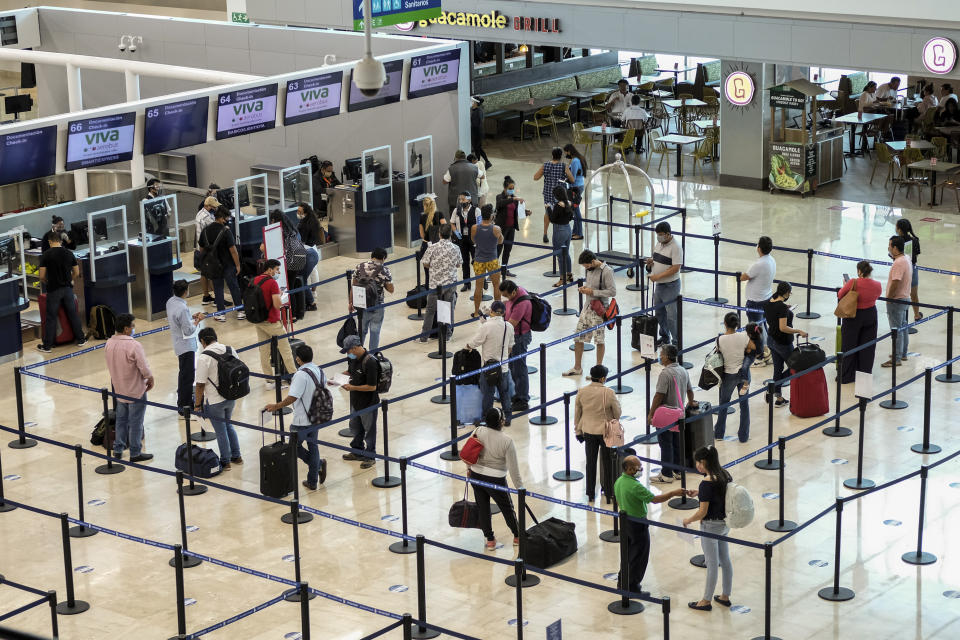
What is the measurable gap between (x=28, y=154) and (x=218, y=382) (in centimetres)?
579

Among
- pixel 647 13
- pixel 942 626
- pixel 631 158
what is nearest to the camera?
pixel 942 626

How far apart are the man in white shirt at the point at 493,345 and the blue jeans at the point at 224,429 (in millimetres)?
2281

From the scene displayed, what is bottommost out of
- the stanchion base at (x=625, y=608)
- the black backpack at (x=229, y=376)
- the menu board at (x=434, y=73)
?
the stanchion base at (x=625, y=608)

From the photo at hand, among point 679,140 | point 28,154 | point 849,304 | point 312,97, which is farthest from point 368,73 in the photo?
point 679,140

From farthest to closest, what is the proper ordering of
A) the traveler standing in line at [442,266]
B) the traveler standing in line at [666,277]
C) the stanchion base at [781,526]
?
the traveler standing in line at [442,266]
the traveler standing in line at [666,277]
the stanchion base at [781,526]

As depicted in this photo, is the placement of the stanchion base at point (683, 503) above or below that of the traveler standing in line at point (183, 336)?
below

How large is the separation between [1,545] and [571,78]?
21.4 metres

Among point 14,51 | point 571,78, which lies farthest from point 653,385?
point 571,78

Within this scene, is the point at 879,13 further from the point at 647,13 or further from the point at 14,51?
the point at 14,51

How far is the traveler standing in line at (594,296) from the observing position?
1391 cm

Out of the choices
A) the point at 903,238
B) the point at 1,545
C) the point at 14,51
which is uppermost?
the point at 14,51

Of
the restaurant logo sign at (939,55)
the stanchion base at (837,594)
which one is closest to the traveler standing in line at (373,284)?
the stanchion base at (837,594)

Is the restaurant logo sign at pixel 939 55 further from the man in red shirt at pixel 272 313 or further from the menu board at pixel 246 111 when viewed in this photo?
the man in red shirt at pixel 272 313

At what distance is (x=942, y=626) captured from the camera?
9516mm
